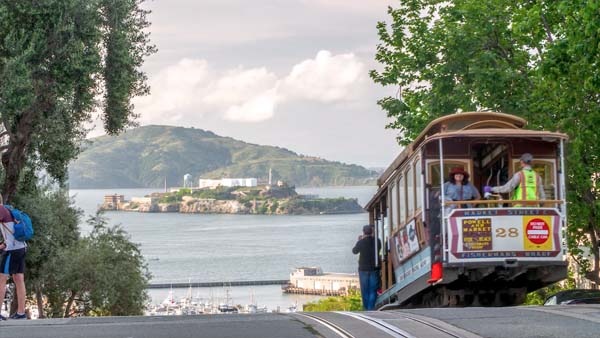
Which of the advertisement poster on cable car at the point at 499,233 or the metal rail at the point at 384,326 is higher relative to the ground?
the advertisement poster on cable car at the point at 499,233

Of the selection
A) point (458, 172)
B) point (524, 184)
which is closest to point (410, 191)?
point (458, 172)

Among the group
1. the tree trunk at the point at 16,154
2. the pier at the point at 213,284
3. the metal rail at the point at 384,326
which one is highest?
the tree trunk at the point at 16,154

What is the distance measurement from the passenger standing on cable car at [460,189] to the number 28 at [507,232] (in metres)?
0.61

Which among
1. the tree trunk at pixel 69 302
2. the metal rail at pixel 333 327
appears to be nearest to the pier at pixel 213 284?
the tree trunk at pixel 69 302

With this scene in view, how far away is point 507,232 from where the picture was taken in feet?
58.6

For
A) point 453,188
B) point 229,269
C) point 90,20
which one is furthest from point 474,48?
point 229,269

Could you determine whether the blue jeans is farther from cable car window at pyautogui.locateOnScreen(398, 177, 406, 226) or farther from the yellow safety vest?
the yellow safety vest

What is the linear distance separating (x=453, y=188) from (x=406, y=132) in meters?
17.5

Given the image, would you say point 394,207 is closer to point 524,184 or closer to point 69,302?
point 524,184

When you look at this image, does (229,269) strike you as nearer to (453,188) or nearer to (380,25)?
(380,25)

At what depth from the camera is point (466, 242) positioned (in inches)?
703

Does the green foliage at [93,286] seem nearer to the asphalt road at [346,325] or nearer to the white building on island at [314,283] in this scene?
the asphalt road at [346,325]

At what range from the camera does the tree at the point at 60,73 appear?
76.6 ft

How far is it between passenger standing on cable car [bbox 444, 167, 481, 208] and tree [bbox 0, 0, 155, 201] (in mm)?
9431
